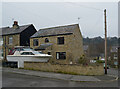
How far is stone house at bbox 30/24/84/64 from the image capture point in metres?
19.6

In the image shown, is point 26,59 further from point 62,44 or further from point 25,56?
point 62,44

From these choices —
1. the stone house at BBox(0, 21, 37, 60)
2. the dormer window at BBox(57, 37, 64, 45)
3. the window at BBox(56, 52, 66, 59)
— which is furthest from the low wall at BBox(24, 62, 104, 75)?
the stone house at BBox(0, 21, 37, 60)

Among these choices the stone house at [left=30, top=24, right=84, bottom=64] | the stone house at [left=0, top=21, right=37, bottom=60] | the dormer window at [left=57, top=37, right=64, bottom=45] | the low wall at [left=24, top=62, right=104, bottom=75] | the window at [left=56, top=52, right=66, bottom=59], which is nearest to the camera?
the low wall at [left=24, top=62, right=104, bottom=75]

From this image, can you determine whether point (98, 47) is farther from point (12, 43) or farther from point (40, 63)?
point (40, 63)

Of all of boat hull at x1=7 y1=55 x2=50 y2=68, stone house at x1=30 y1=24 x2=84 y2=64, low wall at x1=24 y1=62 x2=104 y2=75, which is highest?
stone house at x1=30 y1=24 x2=84 y2=64

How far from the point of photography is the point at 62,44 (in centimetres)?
2014

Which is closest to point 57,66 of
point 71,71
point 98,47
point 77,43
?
point 71,71

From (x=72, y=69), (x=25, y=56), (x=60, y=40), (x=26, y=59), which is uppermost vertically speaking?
(x=60, y=40)

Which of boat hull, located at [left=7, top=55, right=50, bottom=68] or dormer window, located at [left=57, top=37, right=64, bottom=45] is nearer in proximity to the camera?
boat hull, located at [left=7, top=55, right=50, bottom=68]

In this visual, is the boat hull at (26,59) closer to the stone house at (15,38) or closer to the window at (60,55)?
the window at (60,55)

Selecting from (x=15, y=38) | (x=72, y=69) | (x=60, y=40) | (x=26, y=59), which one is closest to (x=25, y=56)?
(x=26, y=59)

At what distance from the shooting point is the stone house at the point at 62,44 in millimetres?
19578

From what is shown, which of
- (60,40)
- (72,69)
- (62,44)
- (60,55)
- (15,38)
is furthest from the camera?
→ (15,38)

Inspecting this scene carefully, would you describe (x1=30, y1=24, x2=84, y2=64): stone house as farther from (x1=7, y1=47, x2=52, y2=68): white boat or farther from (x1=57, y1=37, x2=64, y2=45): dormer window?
(x1=7, y1=47, x2=52, y2=68): white boat
